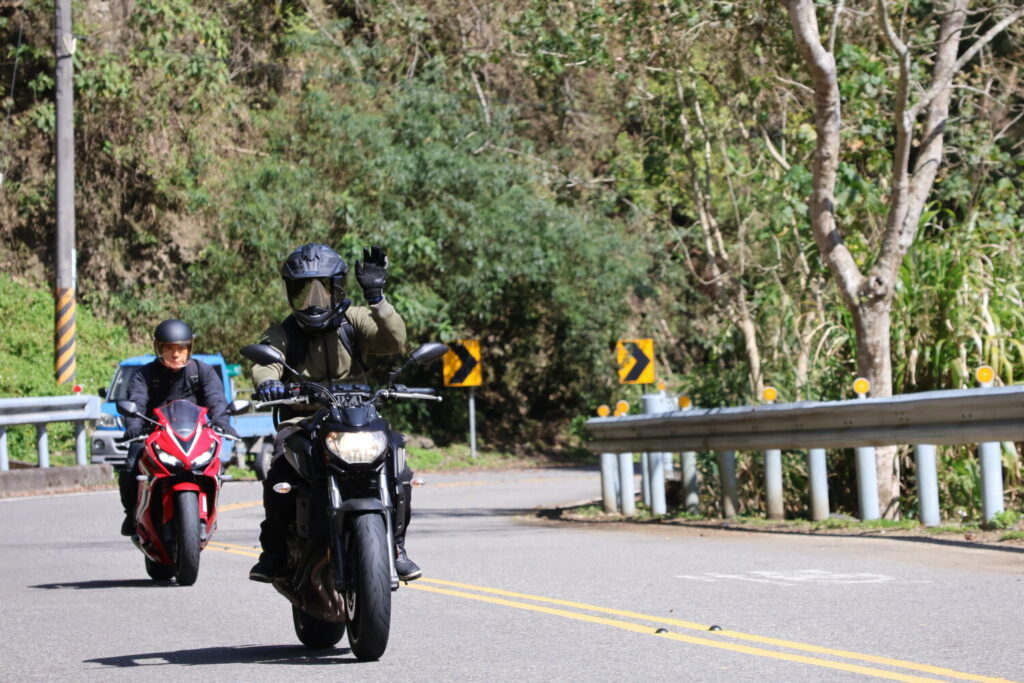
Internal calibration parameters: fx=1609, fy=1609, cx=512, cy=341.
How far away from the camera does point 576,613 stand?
8.84m

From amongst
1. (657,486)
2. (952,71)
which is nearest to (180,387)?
(657,486)

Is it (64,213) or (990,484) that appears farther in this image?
(64,213)

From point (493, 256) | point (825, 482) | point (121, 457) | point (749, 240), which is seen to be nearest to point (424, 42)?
point (493, 256)

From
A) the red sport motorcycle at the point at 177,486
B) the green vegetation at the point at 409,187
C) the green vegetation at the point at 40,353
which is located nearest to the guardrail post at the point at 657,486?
the red sport motorcycle at the point at 177,486

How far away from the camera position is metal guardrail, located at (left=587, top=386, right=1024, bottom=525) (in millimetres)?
12070

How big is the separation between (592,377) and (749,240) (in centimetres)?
537

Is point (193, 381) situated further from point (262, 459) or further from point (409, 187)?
point (409, 187)

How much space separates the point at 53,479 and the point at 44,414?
0.97 meters

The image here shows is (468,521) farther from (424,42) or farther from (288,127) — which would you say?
(424,42)

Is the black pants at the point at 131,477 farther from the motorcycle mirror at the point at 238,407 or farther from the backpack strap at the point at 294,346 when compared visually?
the backpack strap at the point at 294,346

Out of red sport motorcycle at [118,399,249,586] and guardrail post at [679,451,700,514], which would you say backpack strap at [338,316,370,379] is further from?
guardrail post at [679,451,700,514]

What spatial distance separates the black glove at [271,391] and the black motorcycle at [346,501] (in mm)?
40

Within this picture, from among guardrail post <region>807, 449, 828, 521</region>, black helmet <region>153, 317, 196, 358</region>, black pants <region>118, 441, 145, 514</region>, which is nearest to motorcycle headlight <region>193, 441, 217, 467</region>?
black pants <region>118, 441, 145, 514</region>

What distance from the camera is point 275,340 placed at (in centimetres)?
774
